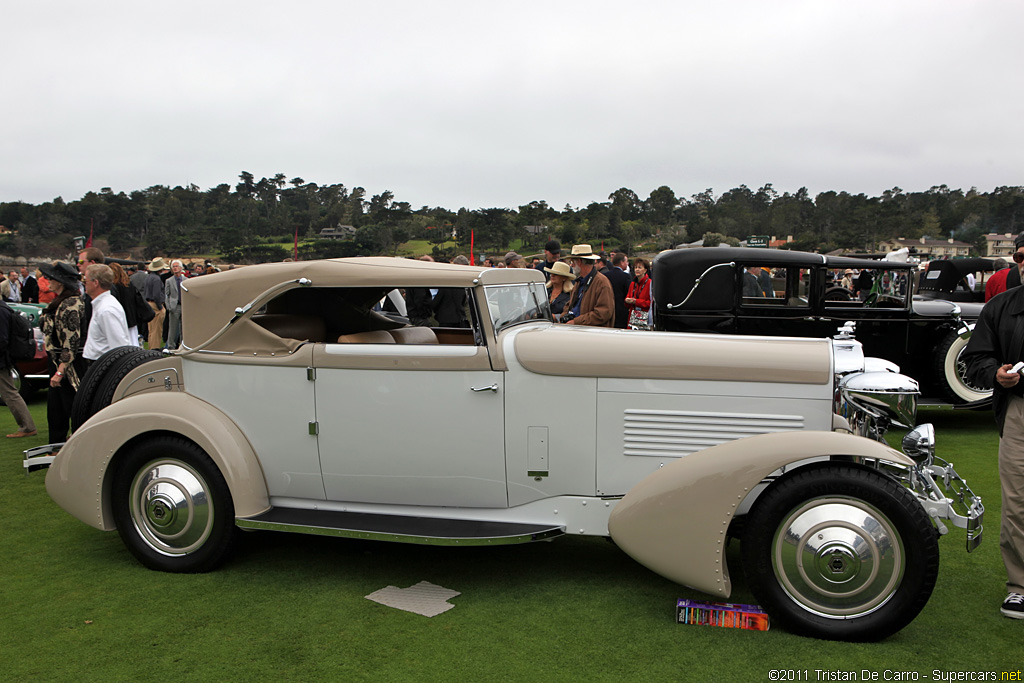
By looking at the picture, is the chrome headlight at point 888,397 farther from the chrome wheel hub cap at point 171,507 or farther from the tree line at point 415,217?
the tree line at point 415,217

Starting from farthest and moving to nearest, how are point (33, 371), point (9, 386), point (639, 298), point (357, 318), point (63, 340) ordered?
point (639, 298), point (33, 371), point (9, 386), point (63, 340), point (357, 318)

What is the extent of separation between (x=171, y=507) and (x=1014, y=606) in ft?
14.6

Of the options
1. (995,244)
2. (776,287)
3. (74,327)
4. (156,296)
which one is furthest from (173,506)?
(995,244)

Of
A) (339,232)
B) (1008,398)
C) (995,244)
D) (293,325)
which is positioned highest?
(339,232)

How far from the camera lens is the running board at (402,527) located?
3449mm

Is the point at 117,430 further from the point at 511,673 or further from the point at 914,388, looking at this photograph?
the point at 914,388

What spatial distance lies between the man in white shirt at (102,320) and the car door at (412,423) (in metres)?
3.02

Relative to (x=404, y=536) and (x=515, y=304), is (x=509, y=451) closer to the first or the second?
(x=404, y=536)

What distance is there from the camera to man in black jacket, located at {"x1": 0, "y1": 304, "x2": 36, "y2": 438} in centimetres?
682

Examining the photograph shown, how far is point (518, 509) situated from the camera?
368 centimetres

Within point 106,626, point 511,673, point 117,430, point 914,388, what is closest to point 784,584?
point 511,673

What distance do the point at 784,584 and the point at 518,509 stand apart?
1.36 m

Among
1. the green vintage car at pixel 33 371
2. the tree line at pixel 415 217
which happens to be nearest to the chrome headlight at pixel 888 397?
the green vintage car at pixel 33 371

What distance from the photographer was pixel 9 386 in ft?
23.1
